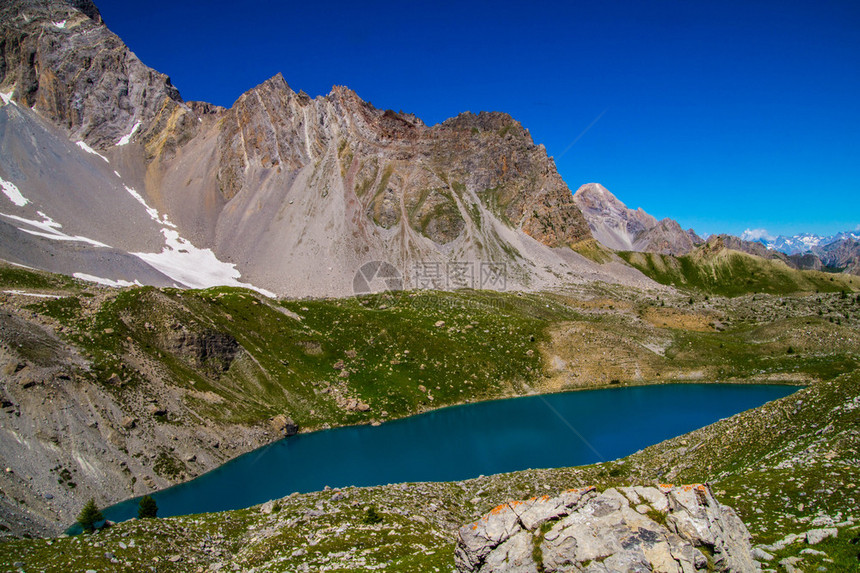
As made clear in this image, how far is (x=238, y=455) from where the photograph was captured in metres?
57.1

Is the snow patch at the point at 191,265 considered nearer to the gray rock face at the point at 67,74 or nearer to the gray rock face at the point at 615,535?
the gray rock face at the point at 67,74

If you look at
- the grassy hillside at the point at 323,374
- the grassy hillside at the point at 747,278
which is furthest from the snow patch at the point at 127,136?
the grassy hillside at the point at 747,278

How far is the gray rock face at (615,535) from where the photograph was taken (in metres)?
12.9

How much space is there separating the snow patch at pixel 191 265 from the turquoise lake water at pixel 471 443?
86.7 meters

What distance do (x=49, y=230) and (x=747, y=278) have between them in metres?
235

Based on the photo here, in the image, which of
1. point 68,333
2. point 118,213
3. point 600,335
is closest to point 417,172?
point 118,213

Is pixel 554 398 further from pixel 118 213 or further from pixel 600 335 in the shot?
pixel 118 213

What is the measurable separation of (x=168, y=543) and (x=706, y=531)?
90.3ft

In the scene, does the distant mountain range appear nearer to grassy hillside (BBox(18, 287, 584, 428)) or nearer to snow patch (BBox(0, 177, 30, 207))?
snow patch (BBox(0, 177, 30, 207))

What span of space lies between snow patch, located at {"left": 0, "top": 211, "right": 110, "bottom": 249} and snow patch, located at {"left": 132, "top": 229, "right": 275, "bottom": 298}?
13372 mm

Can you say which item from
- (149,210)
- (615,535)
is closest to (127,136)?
(149,210)

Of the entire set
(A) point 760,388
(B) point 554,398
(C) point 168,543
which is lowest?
(C) point 168,543

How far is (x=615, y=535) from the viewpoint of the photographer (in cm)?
1358
